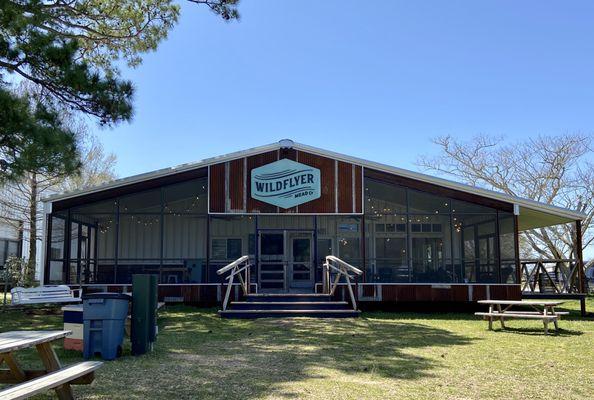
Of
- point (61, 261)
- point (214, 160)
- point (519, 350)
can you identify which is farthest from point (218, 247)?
point (519, 350)

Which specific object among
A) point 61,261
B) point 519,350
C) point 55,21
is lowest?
point 519,350

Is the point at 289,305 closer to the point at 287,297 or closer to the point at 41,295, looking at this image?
the point at 287,297

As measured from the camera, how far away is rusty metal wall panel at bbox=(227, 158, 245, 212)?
1530cm

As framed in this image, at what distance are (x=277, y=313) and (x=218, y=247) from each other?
565 centimetres

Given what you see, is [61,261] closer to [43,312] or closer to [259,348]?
[43,312]

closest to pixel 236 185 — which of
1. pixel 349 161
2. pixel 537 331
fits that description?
pixel 349 161

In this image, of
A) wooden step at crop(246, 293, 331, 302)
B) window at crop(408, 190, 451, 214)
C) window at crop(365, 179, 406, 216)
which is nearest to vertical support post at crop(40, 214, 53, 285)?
wooden step at crop(246, 293, 331, 302)

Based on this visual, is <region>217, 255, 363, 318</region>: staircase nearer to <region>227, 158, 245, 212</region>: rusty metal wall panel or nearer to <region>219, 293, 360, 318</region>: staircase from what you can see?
<region>219, 293, 360, 318</region>: staircase

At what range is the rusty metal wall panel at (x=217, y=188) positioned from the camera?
1525cm

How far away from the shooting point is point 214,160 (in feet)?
49.9

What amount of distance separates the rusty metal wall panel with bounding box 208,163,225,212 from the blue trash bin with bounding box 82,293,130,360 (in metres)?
8.54

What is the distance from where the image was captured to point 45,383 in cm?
380

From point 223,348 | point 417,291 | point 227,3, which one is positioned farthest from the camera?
point 417,291

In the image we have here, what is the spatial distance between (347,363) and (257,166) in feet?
30.6
